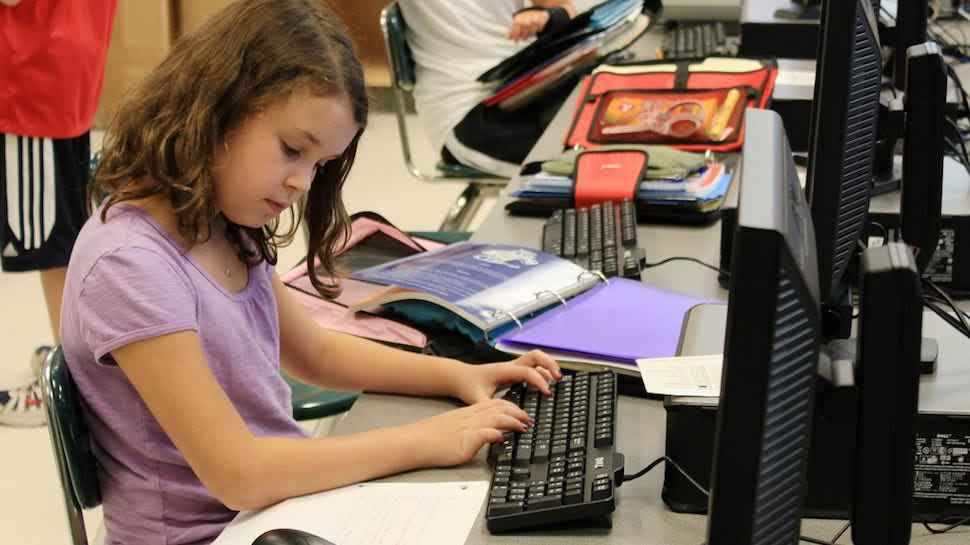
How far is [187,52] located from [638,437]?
2.00 ft

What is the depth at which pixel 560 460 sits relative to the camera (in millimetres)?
1122

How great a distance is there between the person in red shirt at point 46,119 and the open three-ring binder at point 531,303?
1128 mm

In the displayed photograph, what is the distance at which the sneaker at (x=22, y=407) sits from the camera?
278 cm

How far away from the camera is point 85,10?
2490mm

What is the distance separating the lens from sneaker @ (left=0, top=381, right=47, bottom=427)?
9.12 ft

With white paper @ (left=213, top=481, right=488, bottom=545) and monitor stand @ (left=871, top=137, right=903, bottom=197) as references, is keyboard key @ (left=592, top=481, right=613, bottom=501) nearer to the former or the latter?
white paper @ (left=213, top=481, right=488, bottom=545)

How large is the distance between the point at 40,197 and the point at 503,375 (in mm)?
1519

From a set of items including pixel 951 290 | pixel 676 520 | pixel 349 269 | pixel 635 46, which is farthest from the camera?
pixel 635 46

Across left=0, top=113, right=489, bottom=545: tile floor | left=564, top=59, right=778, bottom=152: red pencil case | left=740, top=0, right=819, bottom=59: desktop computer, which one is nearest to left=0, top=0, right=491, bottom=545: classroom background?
left=0, top=113, right=489, bottom=545: tile floor

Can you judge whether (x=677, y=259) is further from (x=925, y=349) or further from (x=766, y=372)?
(x=766, y=372)

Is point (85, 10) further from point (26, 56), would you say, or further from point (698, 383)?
point (698, 383)

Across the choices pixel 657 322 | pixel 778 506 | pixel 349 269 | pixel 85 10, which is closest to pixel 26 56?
pixel 85 10

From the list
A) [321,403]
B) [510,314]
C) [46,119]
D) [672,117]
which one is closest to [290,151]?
[510,314]

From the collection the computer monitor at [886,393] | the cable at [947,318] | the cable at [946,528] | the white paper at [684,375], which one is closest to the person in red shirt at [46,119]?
the white paper at [684,375]
